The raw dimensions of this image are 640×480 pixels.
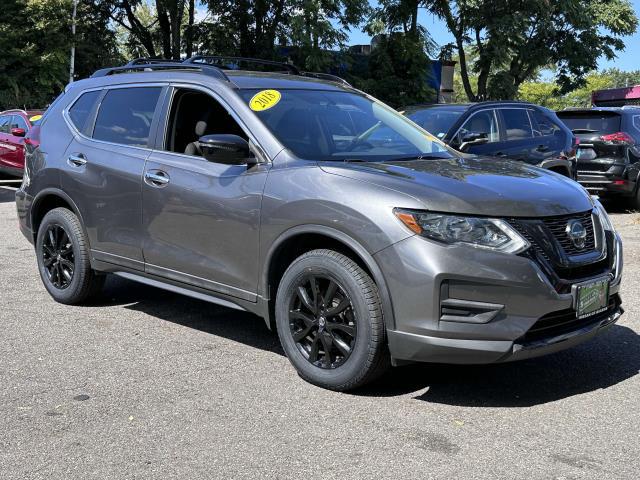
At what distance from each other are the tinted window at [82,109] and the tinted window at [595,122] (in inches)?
348

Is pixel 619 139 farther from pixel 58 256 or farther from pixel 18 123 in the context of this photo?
pixel 18 123

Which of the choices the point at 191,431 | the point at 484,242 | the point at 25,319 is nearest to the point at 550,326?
the point at 484,242

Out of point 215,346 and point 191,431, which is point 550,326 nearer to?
point 191,431

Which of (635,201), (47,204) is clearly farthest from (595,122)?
(47,204)

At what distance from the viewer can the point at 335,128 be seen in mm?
4922

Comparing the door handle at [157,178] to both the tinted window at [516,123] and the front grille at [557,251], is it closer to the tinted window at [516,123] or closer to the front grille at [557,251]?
the front grille at [557,251]

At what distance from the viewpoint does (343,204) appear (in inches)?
156

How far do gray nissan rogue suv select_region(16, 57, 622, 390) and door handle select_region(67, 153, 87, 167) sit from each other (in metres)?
0.04

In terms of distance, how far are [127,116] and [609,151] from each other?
9.00 meters

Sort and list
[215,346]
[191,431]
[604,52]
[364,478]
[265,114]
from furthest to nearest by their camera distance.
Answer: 1. [604,52]
2. [215,346]
3. [265,114]
4. [191,431]
5. [364,478]

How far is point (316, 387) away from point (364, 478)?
3.63 feet

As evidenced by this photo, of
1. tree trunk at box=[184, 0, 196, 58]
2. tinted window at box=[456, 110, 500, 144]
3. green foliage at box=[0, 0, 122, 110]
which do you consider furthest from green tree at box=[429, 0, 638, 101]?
tinted window at box=[456, 110, 500, 144]

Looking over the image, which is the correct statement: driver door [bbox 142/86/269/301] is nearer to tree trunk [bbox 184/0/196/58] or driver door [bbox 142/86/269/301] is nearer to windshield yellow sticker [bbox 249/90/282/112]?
windshield yellow sticker [bbox 249/90/282/112]

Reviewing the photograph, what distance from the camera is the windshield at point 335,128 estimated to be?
4.64m
